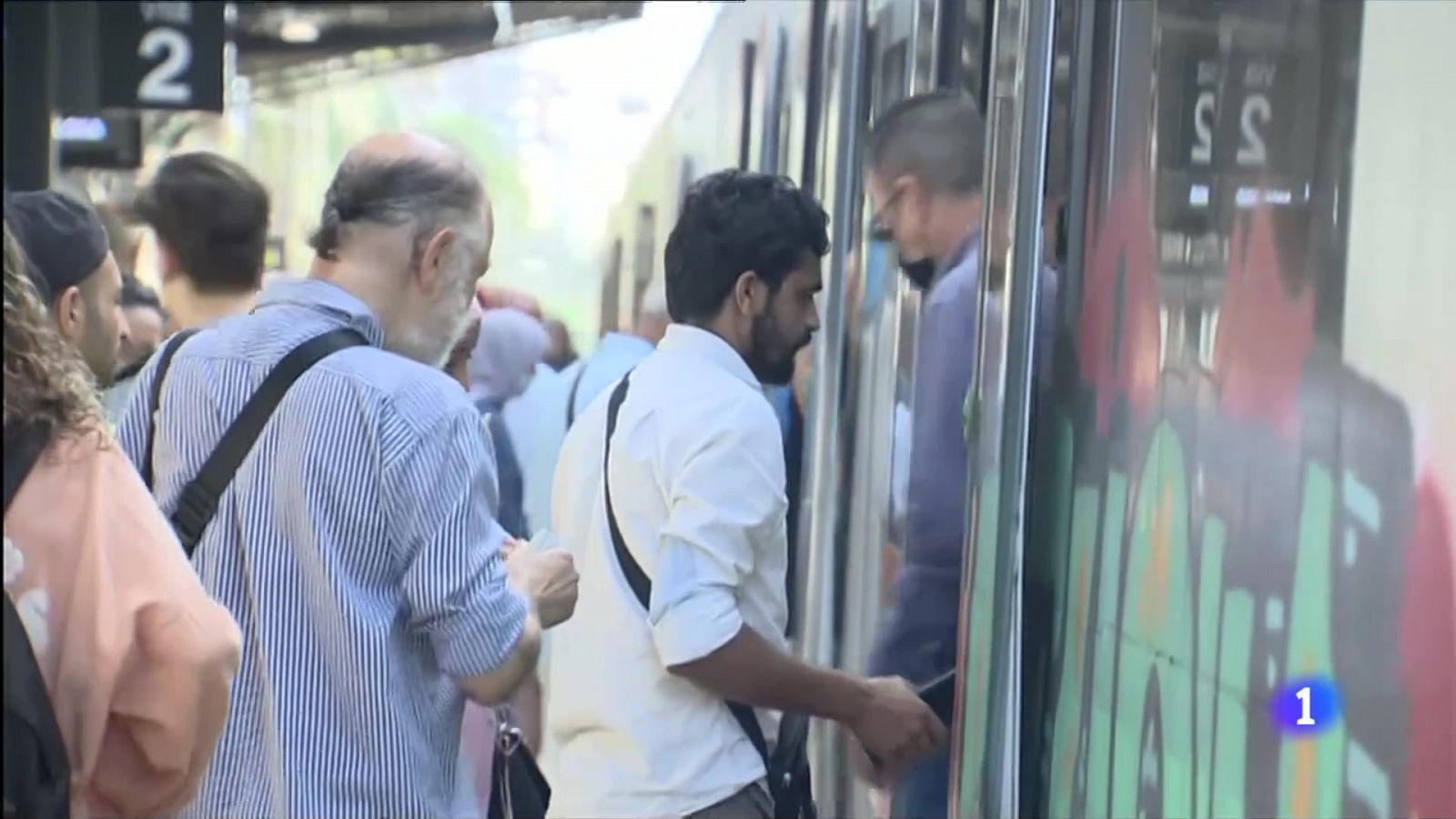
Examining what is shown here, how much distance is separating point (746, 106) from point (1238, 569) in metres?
2.46

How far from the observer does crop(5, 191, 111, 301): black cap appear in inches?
101

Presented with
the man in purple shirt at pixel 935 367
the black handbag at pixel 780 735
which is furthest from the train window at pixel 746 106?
the black handbag at pixel 780 735

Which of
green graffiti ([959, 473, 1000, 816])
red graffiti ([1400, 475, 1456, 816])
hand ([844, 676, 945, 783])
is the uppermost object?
red graffiti ([1400, 475, 1456, 816])

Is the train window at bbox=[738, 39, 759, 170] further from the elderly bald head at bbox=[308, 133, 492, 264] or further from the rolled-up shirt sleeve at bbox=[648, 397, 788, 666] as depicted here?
the elderly bald head at bbox=[308, 133, 492, 264]

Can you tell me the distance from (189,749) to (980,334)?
1.25 metres

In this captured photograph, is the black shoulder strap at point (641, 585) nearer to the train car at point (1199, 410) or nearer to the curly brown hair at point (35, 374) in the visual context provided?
the train car at point (1199, 410)

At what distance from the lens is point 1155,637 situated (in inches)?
97.7

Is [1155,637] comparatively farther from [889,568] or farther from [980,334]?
[889,568]

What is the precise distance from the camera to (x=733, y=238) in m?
3.31

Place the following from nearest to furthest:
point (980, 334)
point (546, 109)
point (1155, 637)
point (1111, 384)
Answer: point (1155, 637) < point (1111, 384) < point (980, 334) < point (546, 109)

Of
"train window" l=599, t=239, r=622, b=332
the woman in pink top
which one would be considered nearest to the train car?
the woman in pink top

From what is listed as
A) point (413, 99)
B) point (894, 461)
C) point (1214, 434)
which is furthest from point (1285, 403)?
point (413, 99)

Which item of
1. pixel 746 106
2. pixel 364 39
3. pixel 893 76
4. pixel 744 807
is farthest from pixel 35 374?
pixel 364 39

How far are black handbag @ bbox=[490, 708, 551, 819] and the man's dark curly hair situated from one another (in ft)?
2.09
